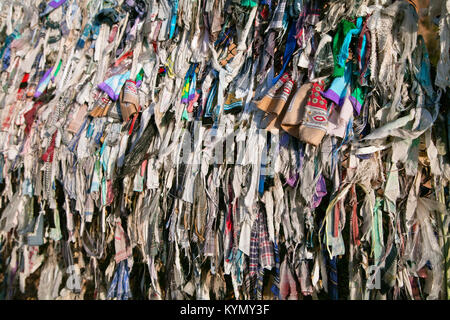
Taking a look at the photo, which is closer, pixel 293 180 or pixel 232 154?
pixel 293 180

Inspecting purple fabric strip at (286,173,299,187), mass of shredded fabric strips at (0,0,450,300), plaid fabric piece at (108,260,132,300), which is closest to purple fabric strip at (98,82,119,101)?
mass of shredded fabric strips at (0,0,450,300)

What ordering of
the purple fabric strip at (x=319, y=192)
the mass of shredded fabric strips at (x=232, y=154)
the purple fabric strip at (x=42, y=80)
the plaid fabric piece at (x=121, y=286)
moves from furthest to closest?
the purple fabric strip at (x=42, y=80), the plaid fabric piece at (x=121, y=286), the purple fabric strip at (x=319, y=192), the mass of shredded fabric strips at (x=232, y=154)

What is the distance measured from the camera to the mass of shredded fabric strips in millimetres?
1898

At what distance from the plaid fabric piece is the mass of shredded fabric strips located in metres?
0.01

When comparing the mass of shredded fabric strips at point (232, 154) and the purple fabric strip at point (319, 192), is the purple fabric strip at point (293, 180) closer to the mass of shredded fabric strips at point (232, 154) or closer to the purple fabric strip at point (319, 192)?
the mass of shredded fabric strips at point (232, 154)

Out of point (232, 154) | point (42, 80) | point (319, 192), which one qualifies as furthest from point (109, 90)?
point (319, 192)

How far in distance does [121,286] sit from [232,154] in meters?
1.15

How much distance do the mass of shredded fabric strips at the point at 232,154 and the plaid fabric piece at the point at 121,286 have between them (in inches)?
0.5

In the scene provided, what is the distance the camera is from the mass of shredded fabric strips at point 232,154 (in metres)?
1.90

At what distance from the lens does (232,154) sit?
7.25ft

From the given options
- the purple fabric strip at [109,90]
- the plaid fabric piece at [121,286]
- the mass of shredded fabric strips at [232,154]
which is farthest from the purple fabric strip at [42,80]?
the plaid fabric piece at [121,286]

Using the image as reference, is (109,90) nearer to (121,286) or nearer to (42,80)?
(42,80)

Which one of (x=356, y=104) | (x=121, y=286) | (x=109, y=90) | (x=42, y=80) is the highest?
(x=42, y=80)

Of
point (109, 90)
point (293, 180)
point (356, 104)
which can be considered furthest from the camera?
point (109, 90)
